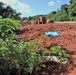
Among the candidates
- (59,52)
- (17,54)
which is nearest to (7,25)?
(17,54)

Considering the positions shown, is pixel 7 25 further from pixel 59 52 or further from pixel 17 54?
pixel 59 52

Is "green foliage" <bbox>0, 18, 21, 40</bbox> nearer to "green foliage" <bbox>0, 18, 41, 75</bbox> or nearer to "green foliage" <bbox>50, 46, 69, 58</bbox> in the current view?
"green foliage" <bbox>0, 18, 41, 75</bbox>

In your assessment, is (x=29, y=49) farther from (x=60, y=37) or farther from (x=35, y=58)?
(x=60, y=37)

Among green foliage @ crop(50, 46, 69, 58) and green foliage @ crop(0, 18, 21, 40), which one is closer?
green foliage @ crop(0, 18, 21, 40)

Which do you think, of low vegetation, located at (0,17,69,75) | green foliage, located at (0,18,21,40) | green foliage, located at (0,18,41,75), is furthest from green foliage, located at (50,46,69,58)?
green foliage, located at (0,18,21,40)

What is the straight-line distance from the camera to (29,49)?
7430 millimetres

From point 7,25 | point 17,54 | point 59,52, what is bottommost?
point 59,52

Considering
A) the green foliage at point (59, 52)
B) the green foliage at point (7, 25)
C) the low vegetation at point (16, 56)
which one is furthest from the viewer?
the green foliage at point (59, 52)

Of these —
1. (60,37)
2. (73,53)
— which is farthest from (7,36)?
(60,37)

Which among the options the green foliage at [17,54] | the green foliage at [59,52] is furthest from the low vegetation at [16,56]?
the green foliage at [59,52]

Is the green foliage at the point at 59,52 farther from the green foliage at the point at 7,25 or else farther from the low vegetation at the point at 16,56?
the green foliage at the point at 7,25

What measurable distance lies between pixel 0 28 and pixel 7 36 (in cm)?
50

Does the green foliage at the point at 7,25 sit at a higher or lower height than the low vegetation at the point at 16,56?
Answer: higher

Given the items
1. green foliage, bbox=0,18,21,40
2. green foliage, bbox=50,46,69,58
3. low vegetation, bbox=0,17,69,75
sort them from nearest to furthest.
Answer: green foliage, bbox=0,18,21,40
low vegetation, bbox=0,17,69,75
green foliage, bbox=50,46,69,58
